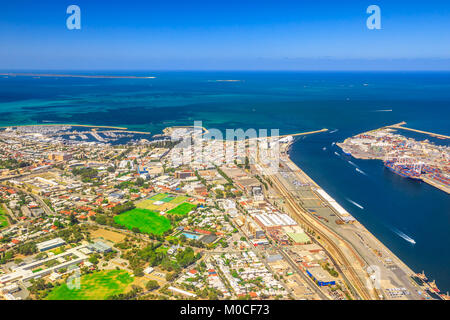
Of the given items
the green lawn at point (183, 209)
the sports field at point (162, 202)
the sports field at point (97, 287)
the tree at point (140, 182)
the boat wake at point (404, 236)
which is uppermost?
the tree at point (140, 182)

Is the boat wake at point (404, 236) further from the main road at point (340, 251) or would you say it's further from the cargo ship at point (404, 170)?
the cargo ship at point (404, 170)

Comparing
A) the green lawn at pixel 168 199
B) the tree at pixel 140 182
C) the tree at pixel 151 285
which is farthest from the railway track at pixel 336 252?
the tree at pixel 140 182

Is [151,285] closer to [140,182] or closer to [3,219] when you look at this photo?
[3,219]

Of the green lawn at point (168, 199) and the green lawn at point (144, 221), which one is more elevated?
the green lawn at point (168, 199)

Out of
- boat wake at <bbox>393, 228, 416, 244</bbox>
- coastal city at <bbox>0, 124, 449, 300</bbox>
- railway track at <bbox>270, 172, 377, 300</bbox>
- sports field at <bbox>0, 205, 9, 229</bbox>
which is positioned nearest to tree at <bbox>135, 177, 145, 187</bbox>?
coastal city at <bbox>0, 124, 449, 300</bbox>

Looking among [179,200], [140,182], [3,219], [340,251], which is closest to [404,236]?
[340,251]

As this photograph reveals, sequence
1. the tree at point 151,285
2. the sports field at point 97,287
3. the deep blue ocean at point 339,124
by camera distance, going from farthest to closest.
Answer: the deep blue ocean at point 339,124, the tree at point 151,285, the sports field at point 97,287
